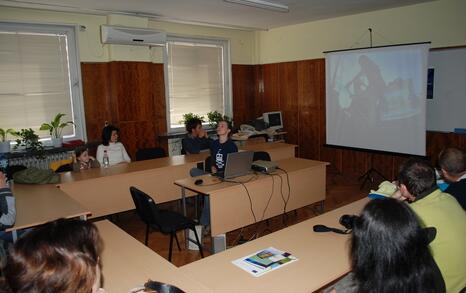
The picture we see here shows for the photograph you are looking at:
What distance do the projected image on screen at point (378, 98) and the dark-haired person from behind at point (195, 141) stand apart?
2493mm

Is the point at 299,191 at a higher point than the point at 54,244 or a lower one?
lower

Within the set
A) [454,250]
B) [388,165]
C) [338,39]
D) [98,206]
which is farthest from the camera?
[338,39]

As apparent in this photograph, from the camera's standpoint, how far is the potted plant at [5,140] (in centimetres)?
522

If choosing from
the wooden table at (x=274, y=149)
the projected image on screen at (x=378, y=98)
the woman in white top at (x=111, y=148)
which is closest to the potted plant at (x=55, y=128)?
the woman in white top at (x=111, y=148)

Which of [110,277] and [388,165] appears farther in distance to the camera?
[388,165]

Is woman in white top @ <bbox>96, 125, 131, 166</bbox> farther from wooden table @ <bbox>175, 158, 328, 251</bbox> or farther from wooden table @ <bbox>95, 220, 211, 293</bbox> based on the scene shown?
wooden table @ <bbox>95, 220, 211, 293</bbox>

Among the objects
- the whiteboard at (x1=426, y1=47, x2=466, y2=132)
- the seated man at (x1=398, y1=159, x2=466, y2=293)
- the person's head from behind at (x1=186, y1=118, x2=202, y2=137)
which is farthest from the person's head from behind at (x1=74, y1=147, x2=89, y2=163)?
the whiteboard at (x1=426, y1=47, x2=466, y2=132)

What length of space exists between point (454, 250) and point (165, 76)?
6095mm

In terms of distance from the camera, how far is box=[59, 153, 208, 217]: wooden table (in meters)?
4.11

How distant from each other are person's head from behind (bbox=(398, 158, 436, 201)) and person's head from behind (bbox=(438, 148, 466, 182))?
787mm

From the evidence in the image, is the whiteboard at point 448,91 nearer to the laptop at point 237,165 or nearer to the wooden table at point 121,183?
the laptop at point 237,165

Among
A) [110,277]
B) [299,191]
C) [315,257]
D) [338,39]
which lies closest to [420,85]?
[338,39]

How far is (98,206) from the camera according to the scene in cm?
425

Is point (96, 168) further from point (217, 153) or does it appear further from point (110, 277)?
point (110, 277)
